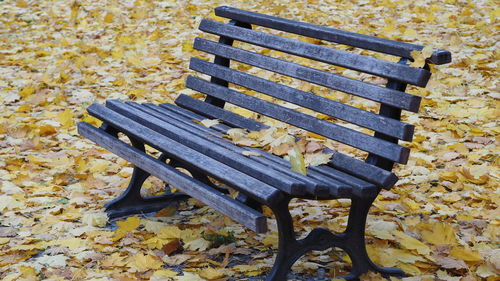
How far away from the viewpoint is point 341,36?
2695 millimetres

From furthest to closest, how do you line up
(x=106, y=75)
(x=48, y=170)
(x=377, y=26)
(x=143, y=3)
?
(x=143, y=3) < (x=377, y=26) < (x=106, y=75) < (x=48, y=170)

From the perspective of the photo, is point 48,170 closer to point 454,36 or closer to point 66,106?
point 66,106

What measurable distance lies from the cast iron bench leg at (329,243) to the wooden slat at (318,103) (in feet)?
1.01

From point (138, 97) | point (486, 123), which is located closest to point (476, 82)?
point (486, 123)

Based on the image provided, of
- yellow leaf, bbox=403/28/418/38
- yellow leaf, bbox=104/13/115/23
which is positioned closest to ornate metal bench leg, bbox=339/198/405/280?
yellow leaf, bbox=403/28/418/38

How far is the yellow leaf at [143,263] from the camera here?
2689 millimetres

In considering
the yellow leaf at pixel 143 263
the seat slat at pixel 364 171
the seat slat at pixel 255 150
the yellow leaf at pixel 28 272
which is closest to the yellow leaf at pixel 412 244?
the seat slat at pixel 364 171

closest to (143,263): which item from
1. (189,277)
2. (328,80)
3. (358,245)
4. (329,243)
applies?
(189,277)

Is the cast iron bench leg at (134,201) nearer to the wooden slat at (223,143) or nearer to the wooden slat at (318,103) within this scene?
the wooden slat at (223,143)

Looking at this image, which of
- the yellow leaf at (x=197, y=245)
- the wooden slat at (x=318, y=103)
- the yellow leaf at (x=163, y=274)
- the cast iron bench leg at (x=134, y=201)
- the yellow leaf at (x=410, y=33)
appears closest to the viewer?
the wooden slat at (x=318, y=103)

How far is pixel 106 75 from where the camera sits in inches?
220

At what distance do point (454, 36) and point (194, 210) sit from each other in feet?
11.7

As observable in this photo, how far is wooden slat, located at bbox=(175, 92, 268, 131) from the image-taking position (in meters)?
3.12

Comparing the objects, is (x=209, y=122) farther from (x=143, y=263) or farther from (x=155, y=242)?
(x=143, y=263)
